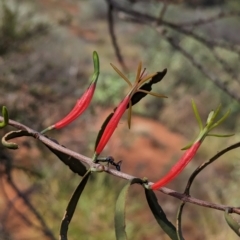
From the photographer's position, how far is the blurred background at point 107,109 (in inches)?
49.2

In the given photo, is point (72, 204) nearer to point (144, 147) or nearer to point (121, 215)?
point (121, 215)

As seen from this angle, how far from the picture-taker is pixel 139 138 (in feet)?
13.7

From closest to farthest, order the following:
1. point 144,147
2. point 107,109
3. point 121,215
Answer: point 121,215 → point 107,109 → point 144,147

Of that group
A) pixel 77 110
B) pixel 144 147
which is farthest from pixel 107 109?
pixel 77 110

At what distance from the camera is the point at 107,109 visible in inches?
145

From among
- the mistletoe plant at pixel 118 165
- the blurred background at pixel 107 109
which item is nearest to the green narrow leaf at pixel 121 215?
the mistletoe plant at pixel 118 165

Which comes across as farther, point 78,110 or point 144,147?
point 144,147

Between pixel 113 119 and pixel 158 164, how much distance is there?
3.47 m

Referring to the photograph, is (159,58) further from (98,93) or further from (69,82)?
(69,82)

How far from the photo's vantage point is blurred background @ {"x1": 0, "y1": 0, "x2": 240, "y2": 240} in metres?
1.25

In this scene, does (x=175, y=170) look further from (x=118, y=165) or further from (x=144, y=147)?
(x=144, y=147)

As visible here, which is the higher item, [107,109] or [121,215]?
[107,109]

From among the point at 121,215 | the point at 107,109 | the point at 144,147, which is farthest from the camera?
the point at 144,147

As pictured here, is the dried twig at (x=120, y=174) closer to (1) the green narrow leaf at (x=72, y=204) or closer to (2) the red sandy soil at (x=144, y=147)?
(1) the green narrow leaf at (x=72, y=204)
